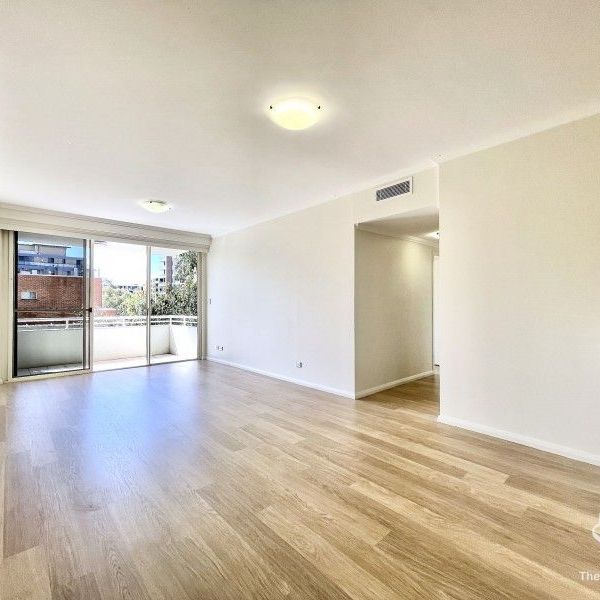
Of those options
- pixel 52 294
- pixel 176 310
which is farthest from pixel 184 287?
pixel 52 294

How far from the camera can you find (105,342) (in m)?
6.66

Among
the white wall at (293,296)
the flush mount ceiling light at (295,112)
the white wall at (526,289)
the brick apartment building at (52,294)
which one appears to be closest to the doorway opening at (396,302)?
the white wall at (293,296)

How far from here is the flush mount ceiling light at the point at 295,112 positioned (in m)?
2.32

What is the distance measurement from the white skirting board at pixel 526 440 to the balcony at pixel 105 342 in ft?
18.4

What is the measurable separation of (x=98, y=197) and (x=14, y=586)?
14.4 feet

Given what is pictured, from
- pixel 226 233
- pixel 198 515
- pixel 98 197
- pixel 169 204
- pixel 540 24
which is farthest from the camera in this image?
pixel 226 233

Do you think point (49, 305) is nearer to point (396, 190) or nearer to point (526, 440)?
point (396, 190)

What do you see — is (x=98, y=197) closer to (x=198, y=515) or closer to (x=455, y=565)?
(x=198, y=515)

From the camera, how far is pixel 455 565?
1505mm

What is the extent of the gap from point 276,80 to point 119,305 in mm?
5645

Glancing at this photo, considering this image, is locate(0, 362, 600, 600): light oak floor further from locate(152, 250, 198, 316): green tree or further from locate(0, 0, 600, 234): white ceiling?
locate(152, 250, 198, 316): green tree

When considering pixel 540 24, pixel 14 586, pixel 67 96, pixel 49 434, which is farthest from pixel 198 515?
pixel 540 24

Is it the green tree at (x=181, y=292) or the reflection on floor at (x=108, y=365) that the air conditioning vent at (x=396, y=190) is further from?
the reflection on floor at (x=108, y=365)

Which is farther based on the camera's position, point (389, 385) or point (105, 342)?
point (105, 342)
